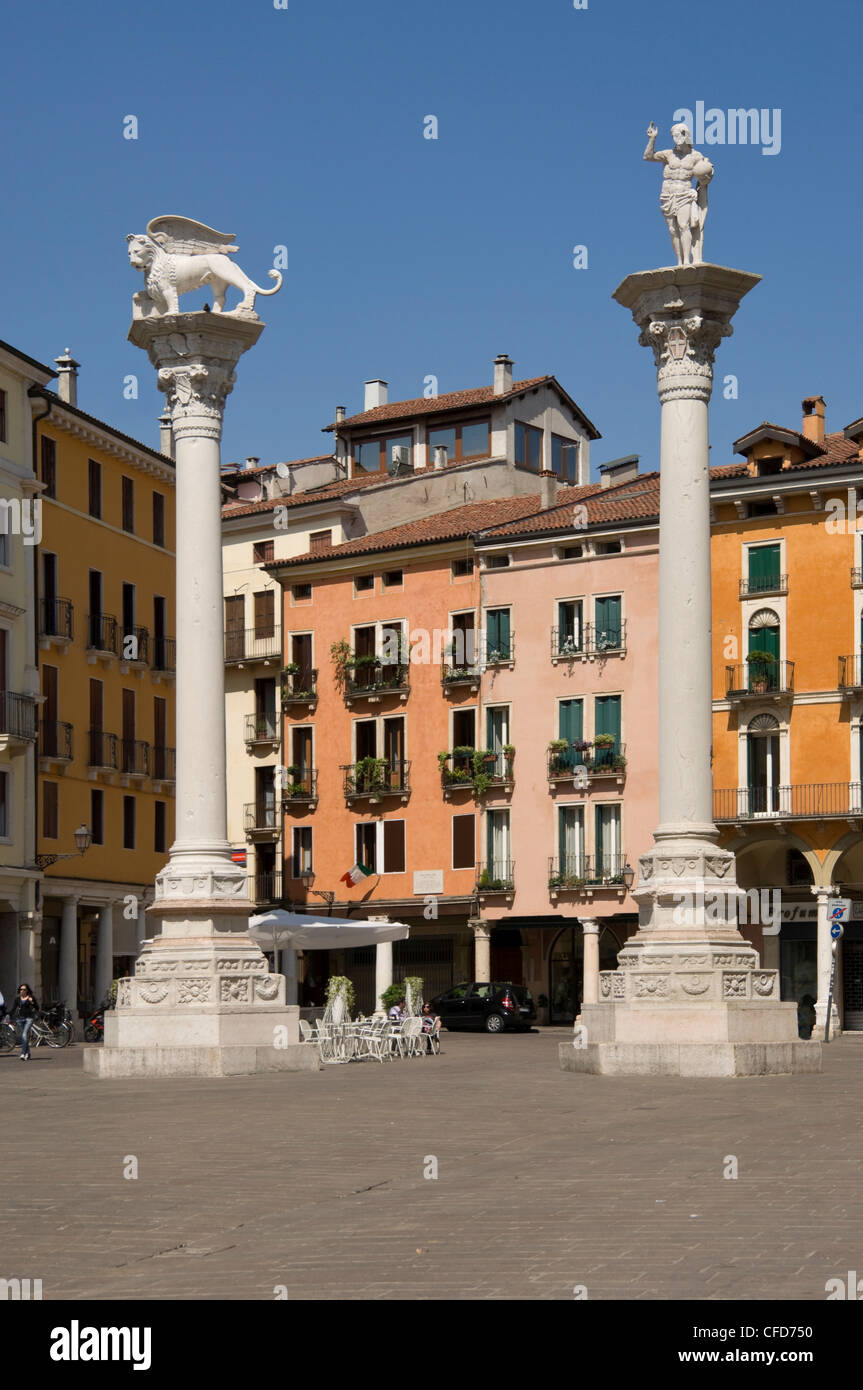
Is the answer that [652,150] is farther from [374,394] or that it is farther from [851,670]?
[374,394]

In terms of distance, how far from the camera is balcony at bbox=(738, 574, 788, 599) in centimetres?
6612

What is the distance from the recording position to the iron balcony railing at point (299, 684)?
255ft

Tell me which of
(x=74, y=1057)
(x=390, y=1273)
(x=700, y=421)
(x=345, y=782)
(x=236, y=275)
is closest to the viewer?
(x=390, y=1273)

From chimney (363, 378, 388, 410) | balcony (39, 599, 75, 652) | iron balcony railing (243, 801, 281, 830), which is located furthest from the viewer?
chimney (363, 378, 388, 410)

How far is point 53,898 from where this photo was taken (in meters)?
58.6

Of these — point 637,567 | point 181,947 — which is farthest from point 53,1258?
point 637,567

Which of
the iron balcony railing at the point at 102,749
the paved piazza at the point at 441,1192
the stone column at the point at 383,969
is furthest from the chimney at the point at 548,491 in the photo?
the paved piazza at the point at 441,1192

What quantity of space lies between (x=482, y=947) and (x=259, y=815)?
39.0 feet

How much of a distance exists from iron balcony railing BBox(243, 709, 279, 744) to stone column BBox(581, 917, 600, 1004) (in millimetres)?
15712

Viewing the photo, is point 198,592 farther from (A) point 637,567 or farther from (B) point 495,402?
(B) point 495,402

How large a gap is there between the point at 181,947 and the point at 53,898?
28.6 meters

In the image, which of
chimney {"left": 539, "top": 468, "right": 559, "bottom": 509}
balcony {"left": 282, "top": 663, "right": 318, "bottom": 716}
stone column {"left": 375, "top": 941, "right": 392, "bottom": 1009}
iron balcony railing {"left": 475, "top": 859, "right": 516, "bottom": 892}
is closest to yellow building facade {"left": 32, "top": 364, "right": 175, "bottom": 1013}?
stone column {"left": 375, "top": 941, "right": 392, "bottom": 1009}

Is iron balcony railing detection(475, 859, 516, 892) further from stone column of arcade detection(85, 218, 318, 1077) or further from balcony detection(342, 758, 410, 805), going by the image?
stone column of arcade detection(85, 218, 318, 1077)

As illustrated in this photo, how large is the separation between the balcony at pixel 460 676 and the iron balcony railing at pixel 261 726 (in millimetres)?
8051
